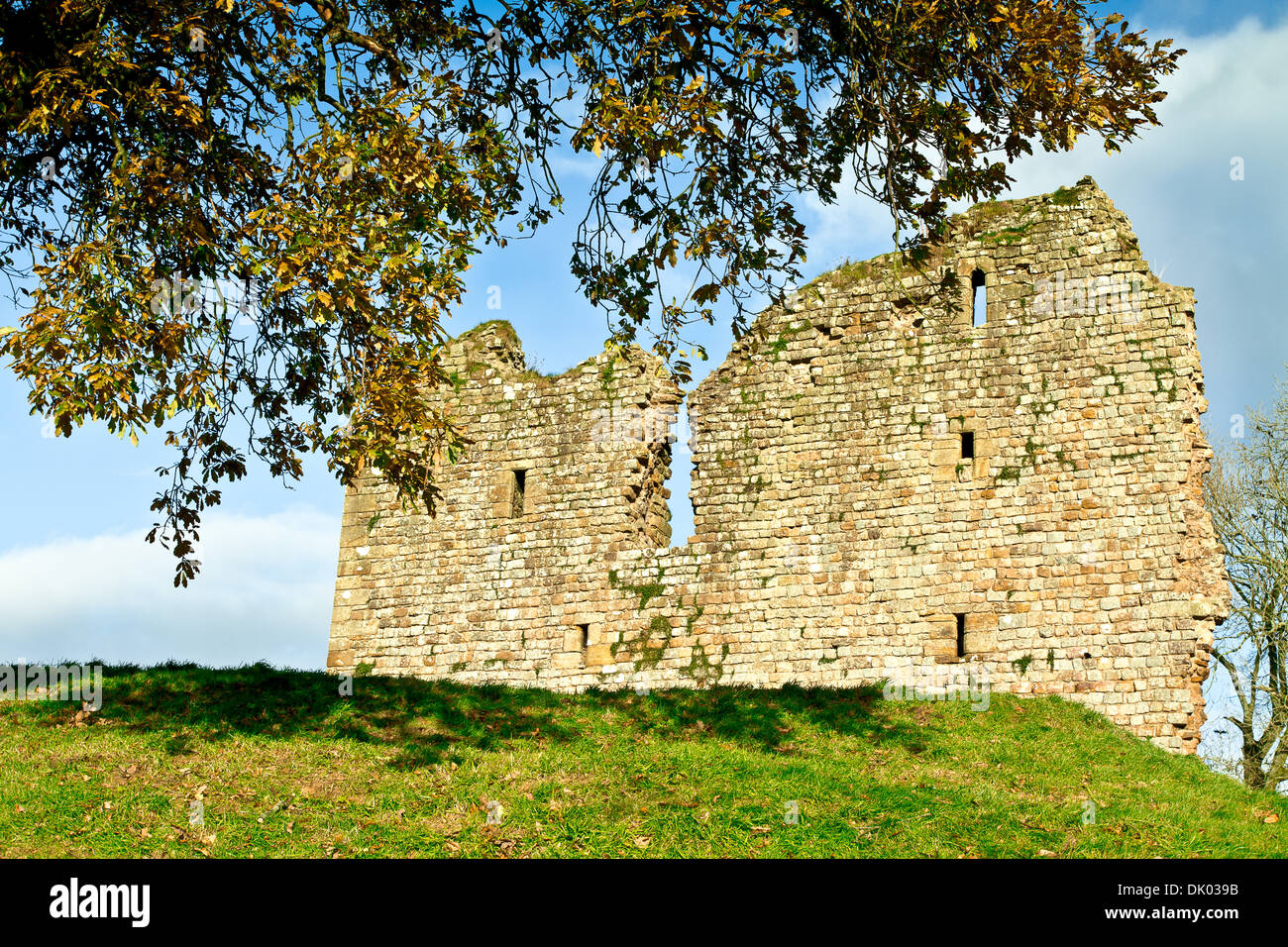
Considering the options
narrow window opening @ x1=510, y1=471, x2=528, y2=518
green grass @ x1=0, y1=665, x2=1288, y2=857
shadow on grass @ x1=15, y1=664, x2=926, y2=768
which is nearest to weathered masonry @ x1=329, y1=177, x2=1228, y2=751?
narrow window opening @ x1=510, y1=471, x2=528, y2=518

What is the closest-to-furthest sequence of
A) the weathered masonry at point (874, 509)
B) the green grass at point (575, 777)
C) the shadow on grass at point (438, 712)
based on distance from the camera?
the green grass at point (575, 777) → the shadow on grass at point (438, 712) → the weathered masonry at point (874, 509)

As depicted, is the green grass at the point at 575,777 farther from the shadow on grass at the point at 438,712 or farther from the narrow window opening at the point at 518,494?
the narrow window opening at the point at 518,494

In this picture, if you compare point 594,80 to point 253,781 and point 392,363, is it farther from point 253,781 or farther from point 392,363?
point 253,781

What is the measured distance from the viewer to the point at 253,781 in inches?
406

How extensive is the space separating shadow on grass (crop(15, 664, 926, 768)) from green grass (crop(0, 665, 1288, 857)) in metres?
0.03

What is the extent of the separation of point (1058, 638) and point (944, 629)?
1250 mm

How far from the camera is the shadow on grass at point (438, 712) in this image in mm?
11656

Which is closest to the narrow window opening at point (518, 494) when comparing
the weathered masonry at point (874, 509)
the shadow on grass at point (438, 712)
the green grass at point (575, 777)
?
the weathered masonry at point (874, 509)

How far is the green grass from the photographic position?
31.5ft

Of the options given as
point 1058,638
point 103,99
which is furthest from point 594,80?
point 1058,638

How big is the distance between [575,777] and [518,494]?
739cm

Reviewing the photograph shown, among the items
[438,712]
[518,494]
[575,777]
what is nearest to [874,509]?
[518,494]

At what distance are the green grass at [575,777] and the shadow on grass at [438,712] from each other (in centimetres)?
3

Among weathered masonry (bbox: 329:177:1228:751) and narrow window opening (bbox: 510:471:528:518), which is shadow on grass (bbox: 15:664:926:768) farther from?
narrow window opening (bbox: 510:471:528:518)
